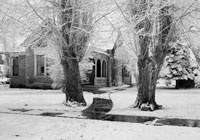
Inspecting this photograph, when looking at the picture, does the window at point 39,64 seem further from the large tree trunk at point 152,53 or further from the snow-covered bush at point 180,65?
the large tree trunk at point 152,53

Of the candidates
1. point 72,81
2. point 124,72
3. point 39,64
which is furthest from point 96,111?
point 124,72

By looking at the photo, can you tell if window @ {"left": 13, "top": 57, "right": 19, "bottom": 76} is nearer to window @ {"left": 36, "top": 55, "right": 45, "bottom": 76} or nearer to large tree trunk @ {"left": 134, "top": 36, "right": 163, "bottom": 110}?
window @ {"left": 36, "top": 55, "right": 45, "bottom": 76}

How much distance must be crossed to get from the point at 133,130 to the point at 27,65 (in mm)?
17898

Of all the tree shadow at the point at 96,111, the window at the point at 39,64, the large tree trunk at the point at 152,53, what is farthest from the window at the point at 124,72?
the large tree trunk at the point at 152,53

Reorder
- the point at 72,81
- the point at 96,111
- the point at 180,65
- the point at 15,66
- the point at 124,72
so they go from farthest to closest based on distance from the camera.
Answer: the point at 124,72
the point at 15,66
the point at 180,65
the point at 72,81
the point at 96,111

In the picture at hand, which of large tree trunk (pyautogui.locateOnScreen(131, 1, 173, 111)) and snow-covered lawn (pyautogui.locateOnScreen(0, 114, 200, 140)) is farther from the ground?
large tree trunk (pyautogui.locateOnScreen(131, 1, 173, 111))

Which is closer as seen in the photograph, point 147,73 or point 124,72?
point 147,73

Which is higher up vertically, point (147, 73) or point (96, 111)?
point (147, 73)

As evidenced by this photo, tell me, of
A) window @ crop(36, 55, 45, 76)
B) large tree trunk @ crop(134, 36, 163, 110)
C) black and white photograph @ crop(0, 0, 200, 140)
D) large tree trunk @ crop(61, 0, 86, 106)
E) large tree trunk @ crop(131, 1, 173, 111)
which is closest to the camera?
black and white photograph @ crop(0, 0, 200, 140)

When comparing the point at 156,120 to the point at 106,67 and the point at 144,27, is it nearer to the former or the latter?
the point at 144,27

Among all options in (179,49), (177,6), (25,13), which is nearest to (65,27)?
(25,13)

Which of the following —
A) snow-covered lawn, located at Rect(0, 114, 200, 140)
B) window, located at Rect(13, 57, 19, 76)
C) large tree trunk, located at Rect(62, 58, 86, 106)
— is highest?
window, located at Rect(13, 57, 19, 76)

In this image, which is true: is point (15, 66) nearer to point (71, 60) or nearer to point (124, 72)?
point (71, 60)

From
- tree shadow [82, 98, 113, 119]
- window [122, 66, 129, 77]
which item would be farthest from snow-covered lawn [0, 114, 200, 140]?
window [122, 66, 129, 77]
